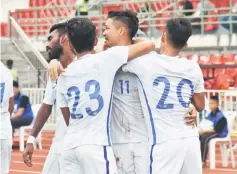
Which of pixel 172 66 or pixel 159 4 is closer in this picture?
pixel 172 66

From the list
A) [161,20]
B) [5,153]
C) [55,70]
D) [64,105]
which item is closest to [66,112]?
[64,105]

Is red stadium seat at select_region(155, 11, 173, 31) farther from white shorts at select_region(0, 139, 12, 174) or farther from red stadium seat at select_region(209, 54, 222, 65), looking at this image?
white shorts at select_region(0, 139, 12, 174)

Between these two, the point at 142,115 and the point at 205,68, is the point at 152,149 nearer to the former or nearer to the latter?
the point at 142,115

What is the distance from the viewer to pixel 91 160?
5.26 m

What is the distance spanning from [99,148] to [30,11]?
2020cm

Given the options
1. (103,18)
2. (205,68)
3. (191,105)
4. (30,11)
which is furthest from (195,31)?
(191,105)

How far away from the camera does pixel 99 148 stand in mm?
5262

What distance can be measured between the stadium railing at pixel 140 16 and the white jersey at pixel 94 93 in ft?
48.9

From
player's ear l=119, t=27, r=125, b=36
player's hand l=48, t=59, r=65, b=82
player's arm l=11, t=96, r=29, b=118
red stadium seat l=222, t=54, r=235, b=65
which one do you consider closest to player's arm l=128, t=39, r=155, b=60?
player's ear l=119, t=27, r=125, b=36

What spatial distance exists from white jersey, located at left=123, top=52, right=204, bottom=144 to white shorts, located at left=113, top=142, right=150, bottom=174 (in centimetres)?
13

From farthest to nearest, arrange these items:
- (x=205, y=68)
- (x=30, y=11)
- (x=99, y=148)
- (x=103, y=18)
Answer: (x=30, y=11)
(x=103, y=18)
(x=205, y=68)
(x=99, y=148)

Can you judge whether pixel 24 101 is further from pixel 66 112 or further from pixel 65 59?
pixel 66 112

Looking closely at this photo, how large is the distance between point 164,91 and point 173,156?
46cm

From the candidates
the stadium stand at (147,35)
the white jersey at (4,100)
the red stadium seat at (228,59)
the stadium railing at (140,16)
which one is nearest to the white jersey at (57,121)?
the white jersey at (4,100)
